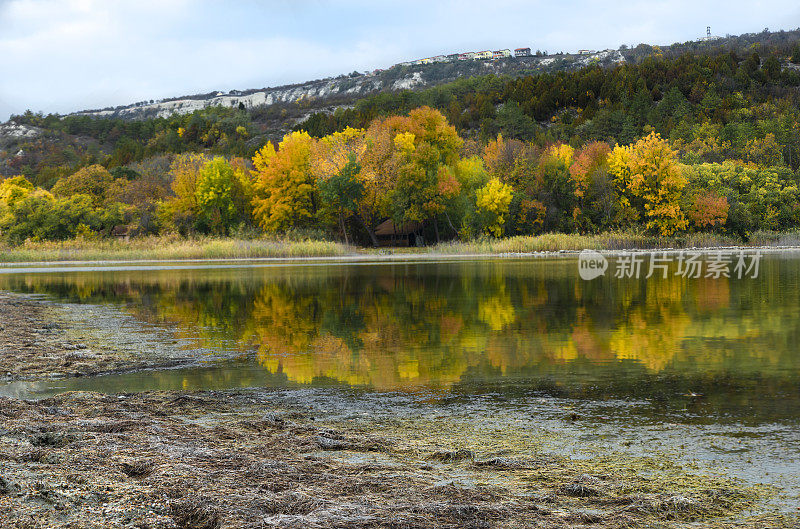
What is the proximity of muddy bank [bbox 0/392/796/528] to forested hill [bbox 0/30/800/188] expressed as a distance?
7792 centimetres

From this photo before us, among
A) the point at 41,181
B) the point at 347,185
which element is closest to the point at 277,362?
the point at 347,185

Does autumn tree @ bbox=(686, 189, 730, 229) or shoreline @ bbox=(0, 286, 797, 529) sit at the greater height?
shoreline @ bbox=(0, 286, 797, 529)

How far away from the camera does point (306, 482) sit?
17.8 ft

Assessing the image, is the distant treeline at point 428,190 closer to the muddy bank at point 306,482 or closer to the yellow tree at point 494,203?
the yellow tree at point 494,203

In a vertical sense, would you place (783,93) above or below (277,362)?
above

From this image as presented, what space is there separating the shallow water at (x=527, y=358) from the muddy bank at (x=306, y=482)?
785mm

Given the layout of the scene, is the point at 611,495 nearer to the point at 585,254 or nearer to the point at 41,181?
the point at 585,254

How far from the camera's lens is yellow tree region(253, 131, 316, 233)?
218ft

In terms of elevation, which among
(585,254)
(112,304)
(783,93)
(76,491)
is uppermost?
(783,93)

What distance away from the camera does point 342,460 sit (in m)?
6.21

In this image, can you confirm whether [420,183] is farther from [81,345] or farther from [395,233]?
[81,345]

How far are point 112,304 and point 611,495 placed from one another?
19839 millimetres

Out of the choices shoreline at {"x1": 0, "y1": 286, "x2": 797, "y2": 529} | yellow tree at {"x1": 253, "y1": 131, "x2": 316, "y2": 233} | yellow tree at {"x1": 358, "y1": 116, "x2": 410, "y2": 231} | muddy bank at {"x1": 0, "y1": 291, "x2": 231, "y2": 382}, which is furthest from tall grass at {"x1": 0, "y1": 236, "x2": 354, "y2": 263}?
shoreline at {"x1": 0, "y1": 286, "x2": 797, "y2": 529}

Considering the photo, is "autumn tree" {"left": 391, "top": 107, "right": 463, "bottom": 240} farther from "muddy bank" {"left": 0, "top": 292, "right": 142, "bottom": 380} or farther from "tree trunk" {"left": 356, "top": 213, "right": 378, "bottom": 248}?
"muddy bank" {"left": 0, "top": 292, "right": 142, "bottom": 380}
